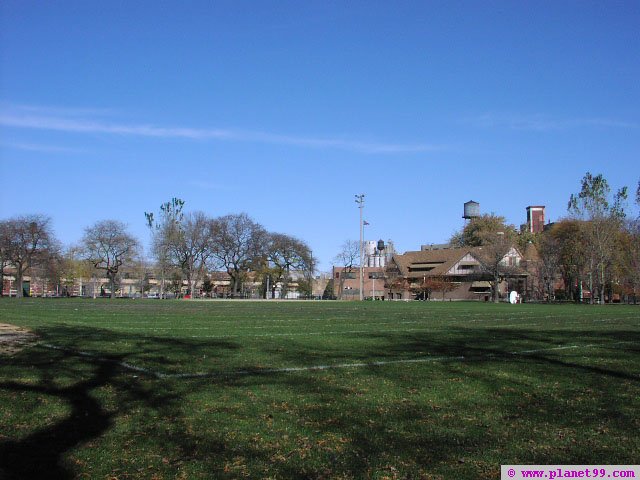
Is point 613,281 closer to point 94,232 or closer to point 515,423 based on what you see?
point 94,232

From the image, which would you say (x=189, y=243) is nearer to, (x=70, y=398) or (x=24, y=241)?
(x=24, y=241)

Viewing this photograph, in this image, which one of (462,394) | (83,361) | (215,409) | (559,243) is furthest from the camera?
(559,243)

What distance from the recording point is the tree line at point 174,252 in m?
80.7

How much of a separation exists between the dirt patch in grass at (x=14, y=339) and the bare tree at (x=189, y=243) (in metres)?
75.1

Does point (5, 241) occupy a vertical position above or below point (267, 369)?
above

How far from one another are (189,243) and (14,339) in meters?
80.2

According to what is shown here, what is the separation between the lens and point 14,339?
1553cm

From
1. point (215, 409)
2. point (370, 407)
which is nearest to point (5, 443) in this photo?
point (215, 409)

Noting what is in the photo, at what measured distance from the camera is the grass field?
18.2ft

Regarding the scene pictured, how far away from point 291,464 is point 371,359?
22.9ft

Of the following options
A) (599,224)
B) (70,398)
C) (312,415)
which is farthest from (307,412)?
(599,224)

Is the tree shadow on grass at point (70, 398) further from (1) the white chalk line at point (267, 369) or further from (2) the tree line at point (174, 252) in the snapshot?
(2) the tree line at point (174, 252)

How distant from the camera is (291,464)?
18.0 ft

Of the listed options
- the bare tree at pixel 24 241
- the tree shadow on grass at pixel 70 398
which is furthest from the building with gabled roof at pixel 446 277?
the tree shadow on grass at pixel 70 398
